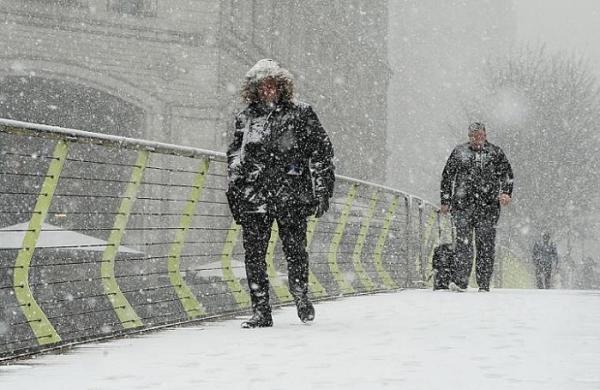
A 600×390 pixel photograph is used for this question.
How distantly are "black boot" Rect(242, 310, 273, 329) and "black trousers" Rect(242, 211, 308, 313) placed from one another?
3cm

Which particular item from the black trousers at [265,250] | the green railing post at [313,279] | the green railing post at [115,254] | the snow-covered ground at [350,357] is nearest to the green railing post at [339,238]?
the green railing post at [313,279]

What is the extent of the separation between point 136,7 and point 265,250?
55.1 feet

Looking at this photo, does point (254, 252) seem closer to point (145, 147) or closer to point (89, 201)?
point (145, 147)

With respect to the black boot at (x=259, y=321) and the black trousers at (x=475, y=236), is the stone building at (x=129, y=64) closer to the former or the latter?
the black trousers at (x=475, y=236)

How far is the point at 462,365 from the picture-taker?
14.7 ft

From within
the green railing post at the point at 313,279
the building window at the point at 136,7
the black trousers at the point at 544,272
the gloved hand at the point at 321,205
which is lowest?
the black trousers at the point at 544,272

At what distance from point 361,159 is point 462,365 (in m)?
33.8

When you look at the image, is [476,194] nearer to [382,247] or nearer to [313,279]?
[382,247]

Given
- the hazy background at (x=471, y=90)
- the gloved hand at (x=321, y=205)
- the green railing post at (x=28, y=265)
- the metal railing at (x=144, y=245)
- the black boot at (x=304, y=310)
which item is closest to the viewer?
the green railing post at (x=28, y=265)

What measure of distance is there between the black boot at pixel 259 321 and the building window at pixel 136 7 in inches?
654

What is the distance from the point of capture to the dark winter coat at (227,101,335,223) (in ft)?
20.7

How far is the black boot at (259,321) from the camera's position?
6.35 metres

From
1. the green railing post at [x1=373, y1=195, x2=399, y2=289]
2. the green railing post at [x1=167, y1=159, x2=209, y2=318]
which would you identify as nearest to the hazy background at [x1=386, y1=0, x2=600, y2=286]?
the green railing post at [x1=373, y1=195, x2=399, y2=289]

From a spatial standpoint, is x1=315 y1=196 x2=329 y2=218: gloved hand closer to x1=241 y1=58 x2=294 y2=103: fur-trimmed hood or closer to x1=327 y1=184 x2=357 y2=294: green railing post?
x1=241 y1=58 x2=294 y2=103: fur-trimmed hood
